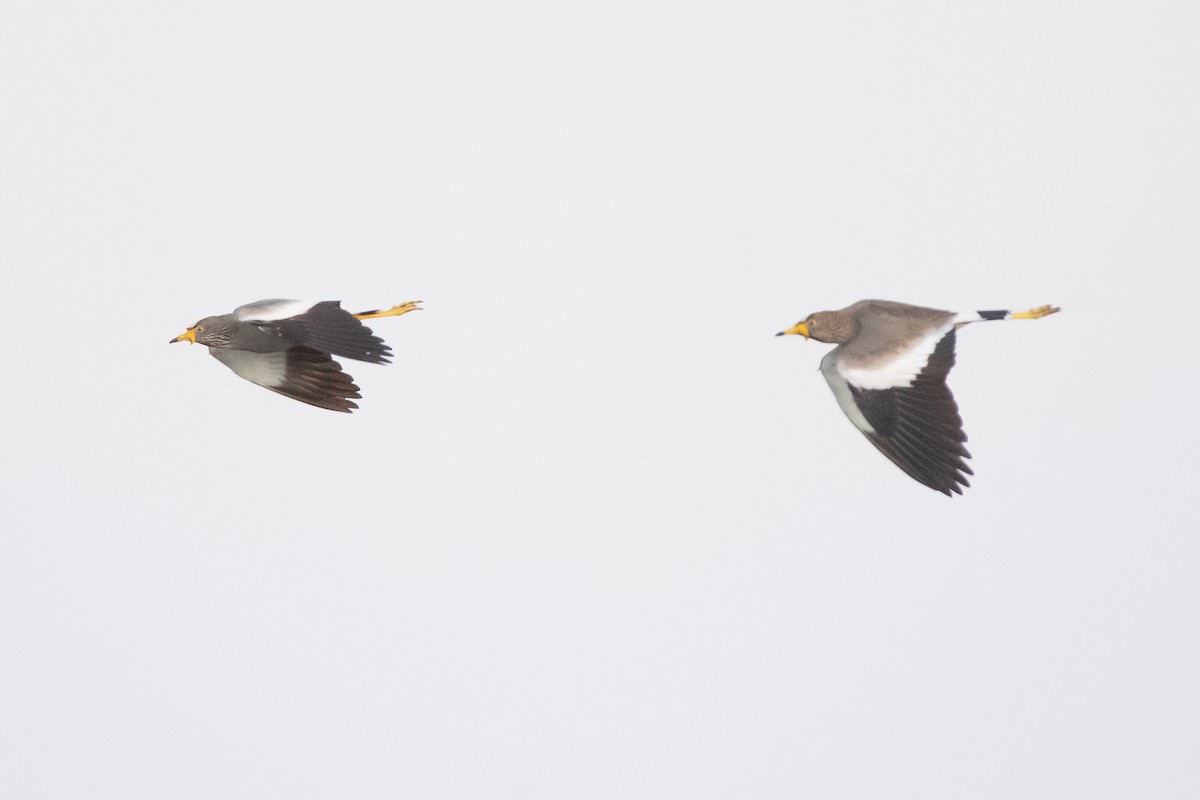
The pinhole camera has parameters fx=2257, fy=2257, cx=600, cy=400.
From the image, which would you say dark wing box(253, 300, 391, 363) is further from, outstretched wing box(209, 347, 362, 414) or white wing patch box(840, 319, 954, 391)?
white wing patch box(840, 319, 954, 391)

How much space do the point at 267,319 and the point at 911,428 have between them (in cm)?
637

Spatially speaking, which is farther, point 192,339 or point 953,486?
point 192,339

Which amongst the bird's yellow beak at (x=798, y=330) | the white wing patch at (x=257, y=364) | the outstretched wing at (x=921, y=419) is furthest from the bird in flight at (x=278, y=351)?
the outstretched wing at (x=921, y=419)

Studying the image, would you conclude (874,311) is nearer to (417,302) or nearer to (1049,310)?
(1049,310)

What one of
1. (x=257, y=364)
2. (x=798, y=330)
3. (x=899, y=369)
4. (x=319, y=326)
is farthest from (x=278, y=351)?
(x=899, y=369)

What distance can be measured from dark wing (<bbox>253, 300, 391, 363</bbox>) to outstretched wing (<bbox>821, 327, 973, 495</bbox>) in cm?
432

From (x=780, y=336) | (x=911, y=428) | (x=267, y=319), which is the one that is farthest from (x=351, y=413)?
(x=911, y=428)

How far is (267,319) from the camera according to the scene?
70.9 feet

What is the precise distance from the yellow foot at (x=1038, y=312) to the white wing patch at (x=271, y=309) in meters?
6.64

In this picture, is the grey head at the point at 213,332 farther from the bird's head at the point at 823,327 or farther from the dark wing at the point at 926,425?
the dark wing at the point at 926,425

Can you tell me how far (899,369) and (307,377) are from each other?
19.9 feet

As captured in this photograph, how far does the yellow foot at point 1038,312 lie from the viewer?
68.1 feet

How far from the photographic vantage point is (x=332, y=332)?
20.9 meters

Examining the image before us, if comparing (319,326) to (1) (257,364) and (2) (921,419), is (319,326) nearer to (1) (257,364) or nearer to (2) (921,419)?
(1) (257,364)
